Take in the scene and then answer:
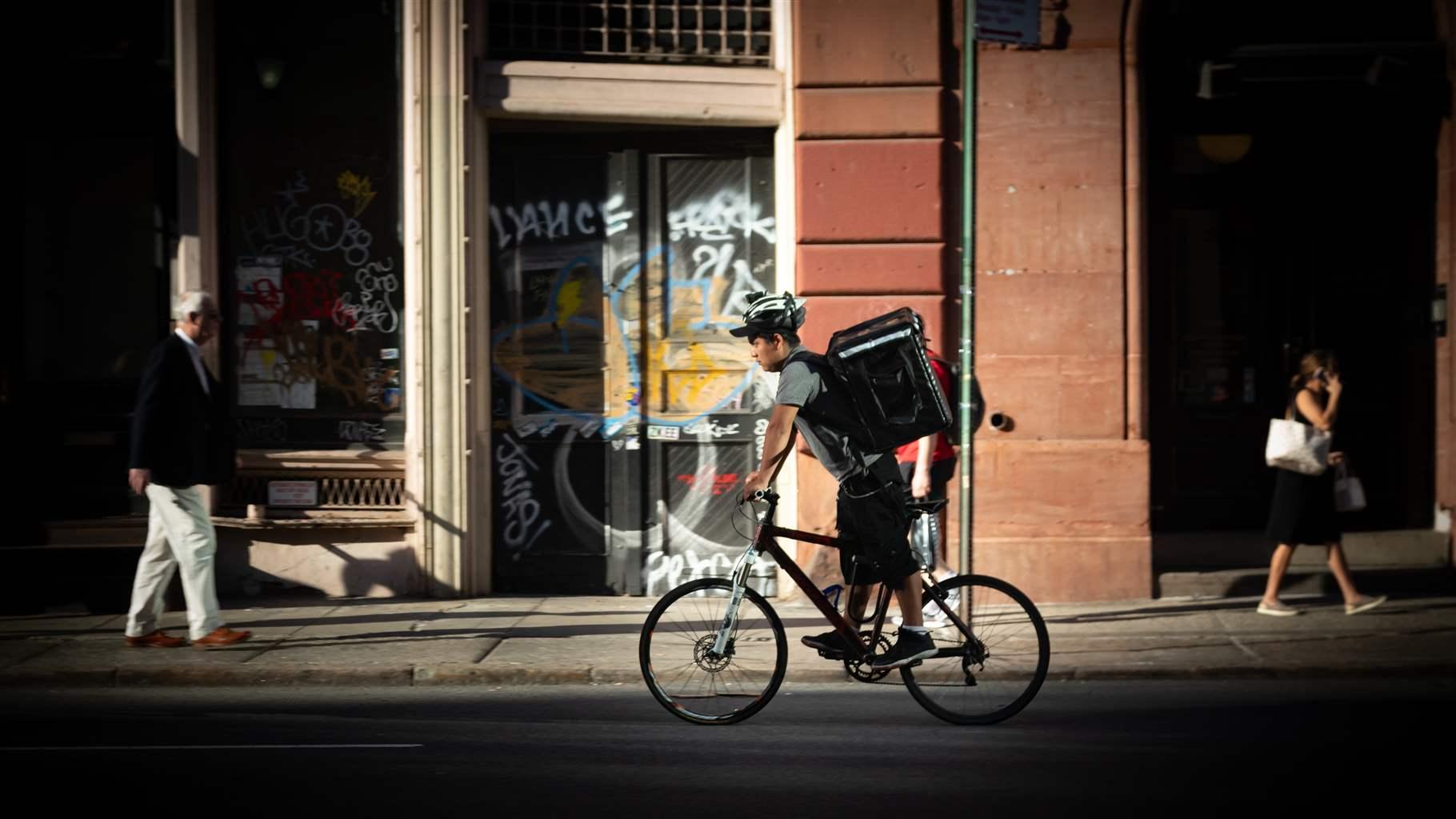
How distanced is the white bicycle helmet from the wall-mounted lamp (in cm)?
553

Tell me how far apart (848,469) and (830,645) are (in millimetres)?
795

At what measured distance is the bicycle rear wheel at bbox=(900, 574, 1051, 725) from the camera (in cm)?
643

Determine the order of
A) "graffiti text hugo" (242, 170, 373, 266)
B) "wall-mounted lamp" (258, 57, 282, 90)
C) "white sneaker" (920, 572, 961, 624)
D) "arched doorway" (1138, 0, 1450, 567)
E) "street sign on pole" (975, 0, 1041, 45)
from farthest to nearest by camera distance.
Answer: "arched doorway" (1138, 0, 1450, 567), "graffiti text hugo" (242, 170, 373, 266), "wall-mounted lamp" (258, 57, 282, 90), "street sign on pole" (975, 0, 1041, 45), "white sneaker" (920, 572, 961, 624)

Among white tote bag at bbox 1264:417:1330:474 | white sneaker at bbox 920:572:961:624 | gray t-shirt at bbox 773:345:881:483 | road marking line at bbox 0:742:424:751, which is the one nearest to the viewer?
road marking line at bbox 0:742:424:751

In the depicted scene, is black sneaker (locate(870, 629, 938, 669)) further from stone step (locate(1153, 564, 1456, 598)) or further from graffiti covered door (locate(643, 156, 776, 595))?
stone step (locate(1153, 564, 1456, 598))

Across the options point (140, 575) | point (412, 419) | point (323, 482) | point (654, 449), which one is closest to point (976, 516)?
point (654, 449)

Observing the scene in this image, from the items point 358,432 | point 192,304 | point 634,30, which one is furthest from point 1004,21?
point 358,432

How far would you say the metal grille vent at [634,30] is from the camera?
1056 cm

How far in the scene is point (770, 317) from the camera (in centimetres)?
641

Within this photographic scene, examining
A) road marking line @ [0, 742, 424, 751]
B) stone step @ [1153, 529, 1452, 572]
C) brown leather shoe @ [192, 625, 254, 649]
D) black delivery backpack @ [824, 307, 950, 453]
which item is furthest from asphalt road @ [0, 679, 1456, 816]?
stone step @ [1153, 529, 1452, 572]

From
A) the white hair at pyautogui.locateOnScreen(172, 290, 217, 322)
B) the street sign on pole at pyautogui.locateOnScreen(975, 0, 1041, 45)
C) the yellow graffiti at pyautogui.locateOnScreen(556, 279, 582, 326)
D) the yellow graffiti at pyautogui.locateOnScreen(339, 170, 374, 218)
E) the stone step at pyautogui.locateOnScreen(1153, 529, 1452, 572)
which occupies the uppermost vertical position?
the street sign on pole at pyautogui.locateOnScreen(975, 0, 1041, 45)

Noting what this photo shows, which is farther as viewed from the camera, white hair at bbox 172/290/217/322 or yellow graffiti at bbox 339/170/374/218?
yellow graffiti at bbox 339/170/374/218

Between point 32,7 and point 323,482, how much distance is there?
396 centimetres

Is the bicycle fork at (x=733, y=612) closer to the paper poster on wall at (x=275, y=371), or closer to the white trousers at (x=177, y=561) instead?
the white trousers at (x=177, y=561)
